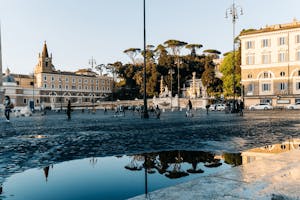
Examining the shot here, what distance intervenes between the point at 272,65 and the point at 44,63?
75079mm

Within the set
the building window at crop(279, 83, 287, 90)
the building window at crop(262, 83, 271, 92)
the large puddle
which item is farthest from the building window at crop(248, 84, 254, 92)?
the large puddle

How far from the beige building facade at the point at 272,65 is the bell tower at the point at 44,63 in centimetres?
Answer: 6870

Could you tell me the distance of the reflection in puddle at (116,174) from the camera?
4.18 m

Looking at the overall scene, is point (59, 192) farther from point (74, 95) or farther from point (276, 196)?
point (74, 95)

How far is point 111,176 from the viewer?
5.11 meters

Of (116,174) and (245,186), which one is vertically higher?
(245,186)

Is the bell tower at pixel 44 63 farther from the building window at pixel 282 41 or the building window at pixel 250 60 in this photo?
the building window at pixel 282 41

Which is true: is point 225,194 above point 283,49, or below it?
below

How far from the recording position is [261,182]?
3863 millimetres

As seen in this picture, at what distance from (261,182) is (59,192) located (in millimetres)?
2698

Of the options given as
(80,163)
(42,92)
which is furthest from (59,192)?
(42,92)

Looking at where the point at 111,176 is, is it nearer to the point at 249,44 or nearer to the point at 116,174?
the point at 116,174

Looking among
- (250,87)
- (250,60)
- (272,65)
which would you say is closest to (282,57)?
(272,65)

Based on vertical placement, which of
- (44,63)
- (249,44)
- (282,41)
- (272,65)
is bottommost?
(272,65)
